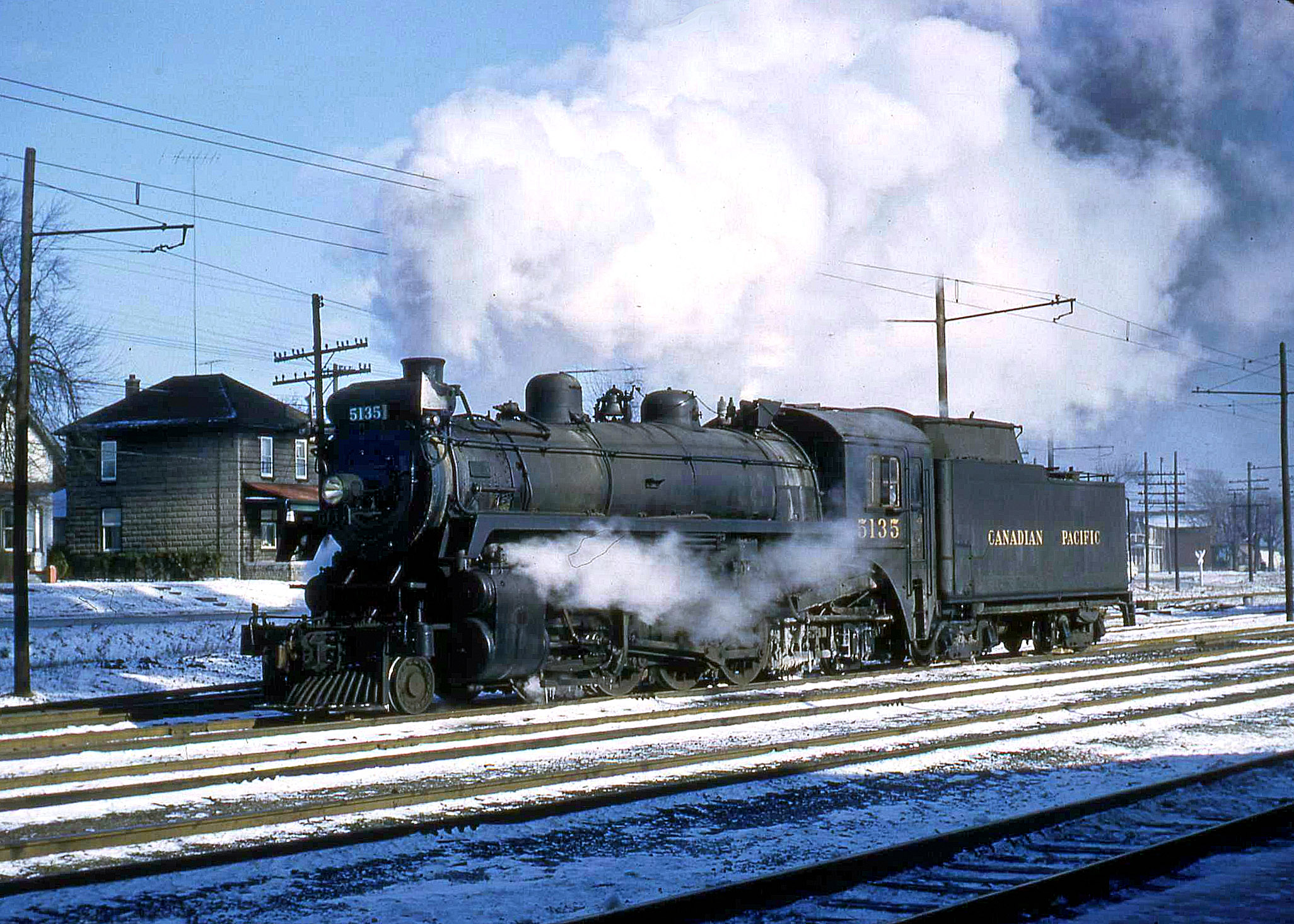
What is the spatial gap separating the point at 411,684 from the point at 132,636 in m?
11.5

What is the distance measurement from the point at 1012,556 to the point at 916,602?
2282 millimetres

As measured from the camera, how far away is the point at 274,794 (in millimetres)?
8234

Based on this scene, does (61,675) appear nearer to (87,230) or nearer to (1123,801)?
(87,230)

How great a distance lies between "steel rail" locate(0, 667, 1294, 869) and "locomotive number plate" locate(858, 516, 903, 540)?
4.68 m

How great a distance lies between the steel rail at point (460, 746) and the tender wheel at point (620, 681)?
50.6 inches

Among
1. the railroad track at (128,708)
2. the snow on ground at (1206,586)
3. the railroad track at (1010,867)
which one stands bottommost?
the snow on ground at (1206,586)

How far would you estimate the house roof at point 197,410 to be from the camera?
41.2m

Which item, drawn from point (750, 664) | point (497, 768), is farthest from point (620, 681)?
point (497, 768)

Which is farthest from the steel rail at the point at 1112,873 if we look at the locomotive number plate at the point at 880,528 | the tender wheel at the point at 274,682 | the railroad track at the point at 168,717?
the locomotive number plate at the point at 880,528

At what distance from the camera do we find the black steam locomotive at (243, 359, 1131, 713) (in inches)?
474

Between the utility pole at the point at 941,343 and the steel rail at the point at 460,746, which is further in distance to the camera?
the utility pole at the point at 941,343

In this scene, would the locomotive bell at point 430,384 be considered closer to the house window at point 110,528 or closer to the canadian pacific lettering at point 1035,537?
the canadian pacific lettering at point 1035,537

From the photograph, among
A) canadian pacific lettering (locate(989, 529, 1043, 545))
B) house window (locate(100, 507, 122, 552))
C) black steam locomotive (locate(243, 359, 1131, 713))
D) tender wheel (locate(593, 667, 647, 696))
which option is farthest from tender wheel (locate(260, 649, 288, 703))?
house window (locate(100, 507, 122, 552))

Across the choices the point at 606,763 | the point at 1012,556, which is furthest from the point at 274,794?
the point at 1012,556
